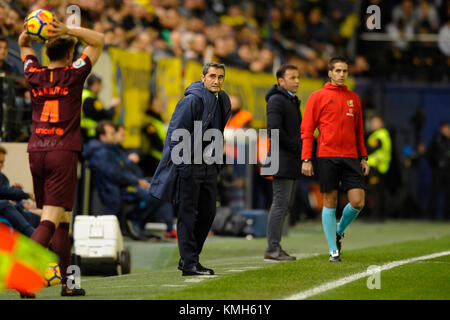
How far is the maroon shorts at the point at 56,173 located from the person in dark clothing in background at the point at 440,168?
48.5 feet

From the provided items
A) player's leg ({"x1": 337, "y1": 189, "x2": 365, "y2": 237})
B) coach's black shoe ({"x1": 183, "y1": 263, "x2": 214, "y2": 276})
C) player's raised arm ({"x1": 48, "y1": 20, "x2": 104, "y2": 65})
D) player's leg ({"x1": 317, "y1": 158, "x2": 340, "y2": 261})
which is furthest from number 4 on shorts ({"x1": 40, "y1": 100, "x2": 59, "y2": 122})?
player's leg ({"x1": 337, "y1": 189, "x2": 365, "y2": 237})

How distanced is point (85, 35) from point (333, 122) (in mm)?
3133

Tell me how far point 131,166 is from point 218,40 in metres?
5.51

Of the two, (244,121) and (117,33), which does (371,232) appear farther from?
(117,33)

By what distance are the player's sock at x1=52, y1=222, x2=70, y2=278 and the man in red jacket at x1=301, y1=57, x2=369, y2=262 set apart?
2.79m

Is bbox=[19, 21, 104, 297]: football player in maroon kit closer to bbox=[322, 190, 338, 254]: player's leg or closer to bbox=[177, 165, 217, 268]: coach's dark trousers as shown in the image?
bbox=[177, 165, 217, 268]: coach's dark trousers

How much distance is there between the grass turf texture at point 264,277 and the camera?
7547mm

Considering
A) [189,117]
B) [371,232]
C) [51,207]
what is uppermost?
[189,117]

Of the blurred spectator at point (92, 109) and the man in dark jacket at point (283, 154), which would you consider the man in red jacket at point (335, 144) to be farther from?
the blurred spectator at point (92, 109)

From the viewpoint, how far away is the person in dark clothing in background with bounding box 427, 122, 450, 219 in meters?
21.2

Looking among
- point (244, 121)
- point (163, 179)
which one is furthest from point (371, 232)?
point (163, 179)

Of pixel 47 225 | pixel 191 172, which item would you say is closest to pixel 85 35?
pixel 47 225

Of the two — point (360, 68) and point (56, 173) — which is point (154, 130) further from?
point (360, 68)
